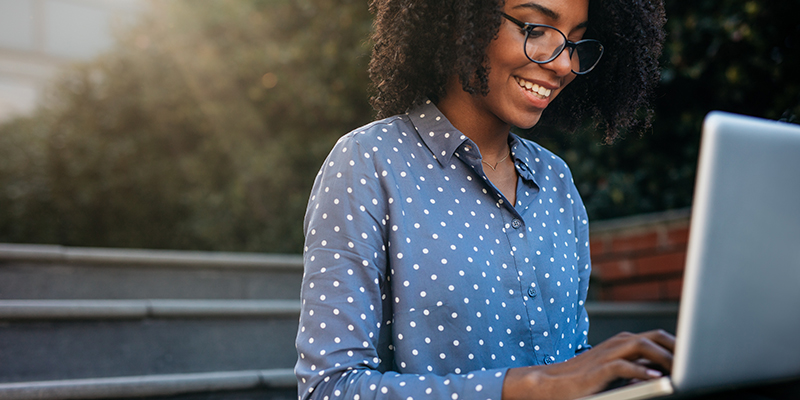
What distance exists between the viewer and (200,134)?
536 cm

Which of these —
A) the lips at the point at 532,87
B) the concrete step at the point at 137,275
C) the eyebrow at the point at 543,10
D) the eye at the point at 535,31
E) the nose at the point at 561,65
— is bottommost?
the concrete step at the point at 137,275

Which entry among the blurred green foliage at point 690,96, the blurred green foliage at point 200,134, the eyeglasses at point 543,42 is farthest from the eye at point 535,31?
the blurred green foliage at point 200,134

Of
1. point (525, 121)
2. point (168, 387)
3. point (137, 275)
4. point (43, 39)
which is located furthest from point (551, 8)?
point (43, 39)

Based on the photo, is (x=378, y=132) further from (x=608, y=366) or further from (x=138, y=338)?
(x=138, y=338)

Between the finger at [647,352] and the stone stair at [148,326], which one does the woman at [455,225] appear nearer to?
the finger at [647,352]

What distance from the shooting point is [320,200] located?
1.03 meters

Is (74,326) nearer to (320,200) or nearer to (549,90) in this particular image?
(320,200)

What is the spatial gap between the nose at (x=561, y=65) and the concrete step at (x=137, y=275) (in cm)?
221

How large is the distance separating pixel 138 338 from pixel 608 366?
207 cm

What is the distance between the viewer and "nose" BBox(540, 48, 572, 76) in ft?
3.96

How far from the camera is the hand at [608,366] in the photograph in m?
0.68

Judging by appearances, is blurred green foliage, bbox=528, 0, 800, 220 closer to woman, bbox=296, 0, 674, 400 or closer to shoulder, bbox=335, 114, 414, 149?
woman, bbox=296, 0, 674, 400

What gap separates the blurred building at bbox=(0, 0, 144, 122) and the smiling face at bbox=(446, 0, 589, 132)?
965cm

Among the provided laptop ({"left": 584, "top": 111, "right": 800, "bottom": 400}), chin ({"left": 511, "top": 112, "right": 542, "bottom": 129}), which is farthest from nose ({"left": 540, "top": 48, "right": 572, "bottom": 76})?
laptop ({"left": 584, "top": 111, "right": 800, "bottom": 400})
